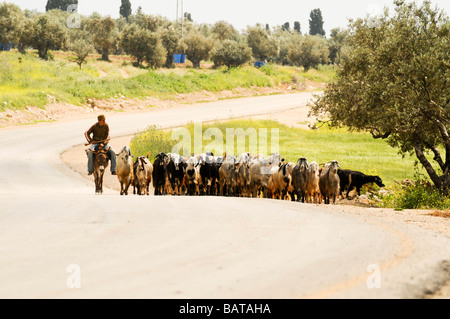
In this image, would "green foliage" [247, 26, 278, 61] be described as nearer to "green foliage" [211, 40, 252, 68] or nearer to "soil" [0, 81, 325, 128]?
"green foliage" [211, 40, 252, 68]

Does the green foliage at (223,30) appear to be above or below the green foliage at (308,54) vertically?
above

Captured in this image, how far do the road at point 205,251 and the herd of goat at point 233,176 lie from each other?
5.09 m

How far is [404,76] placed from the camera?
64.0 feet

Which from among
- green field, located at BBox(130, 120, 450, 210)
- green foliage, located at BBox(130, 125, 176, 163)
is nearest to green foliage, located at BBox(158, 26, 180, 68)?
green field, located at BBox(130, 120, 450, 210)

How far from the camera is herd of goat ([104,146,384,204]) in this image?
1967 cm

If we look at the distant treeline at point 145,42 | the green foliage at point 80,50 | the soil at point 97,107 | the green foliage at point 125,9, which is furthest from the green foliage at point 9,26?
the green foliage at point 125,9

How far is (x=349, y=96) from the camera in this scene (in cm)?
2191

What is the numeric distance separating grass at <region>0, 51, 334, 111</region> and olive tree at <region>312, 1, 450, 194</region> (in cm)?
2914

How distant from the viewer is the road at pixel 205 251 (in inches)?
244

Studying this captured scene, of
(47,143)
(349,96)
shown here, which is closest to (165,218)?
(349,96)

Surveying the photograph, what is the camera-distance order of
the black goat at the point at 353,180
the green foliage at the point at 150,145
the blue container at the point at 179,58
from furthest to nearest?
1. the blue container at the point at 179,58
2. the green foliage at the point at 150,145
3. the black goat at the point at 353,180

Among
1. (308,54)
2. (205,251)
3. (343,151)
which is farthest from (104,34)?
(205,251)

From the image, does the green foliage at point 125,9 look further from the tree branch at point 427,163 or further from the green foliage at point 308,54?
the tree branch at point 427,163
